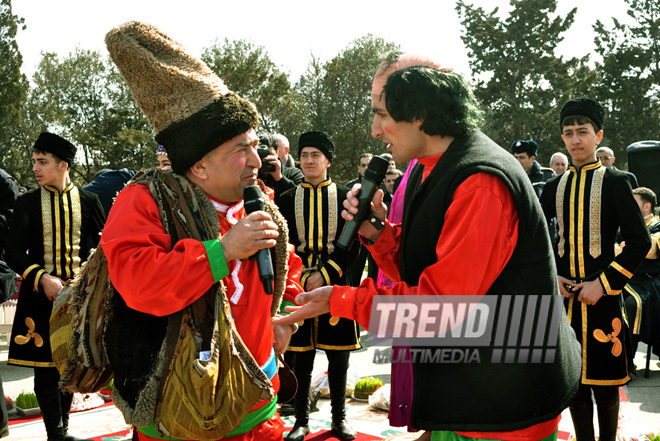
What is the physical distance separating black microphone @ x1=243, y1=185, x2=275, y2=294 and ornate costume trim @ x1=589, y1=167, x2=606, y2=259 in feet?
9.30

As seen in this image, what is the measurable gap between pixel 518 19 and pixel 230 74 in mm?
16078

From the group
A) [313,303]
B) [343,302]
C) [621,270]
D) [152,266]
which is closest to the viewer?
[152,266]

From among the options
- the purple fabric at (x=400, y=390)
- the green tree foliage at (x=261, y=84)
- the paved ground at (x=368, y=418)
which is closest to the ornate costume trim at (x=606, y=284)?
the paved ground at (x=368, y=418)

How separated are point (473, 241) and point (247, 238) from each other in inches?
30.3

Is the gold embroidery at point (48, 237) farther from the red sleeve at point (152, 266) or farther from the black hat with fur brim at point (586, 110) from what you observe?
the black hat with fur brim at point (586, 110)

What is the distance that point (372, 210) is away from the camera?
274cm

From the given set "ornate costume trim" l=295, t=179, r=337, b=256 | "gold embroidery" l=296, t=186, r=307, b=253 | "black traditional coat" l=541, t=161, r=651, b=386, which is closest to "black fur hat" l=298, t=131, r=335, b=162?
"ornate costume trim" l=295, t=179, r=337, b=256

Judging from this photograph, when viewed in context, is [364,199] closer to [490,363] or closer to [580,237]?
[490,363]

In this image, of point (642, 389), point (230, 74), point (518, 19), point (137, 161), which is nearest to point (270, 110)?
point (230, 74)

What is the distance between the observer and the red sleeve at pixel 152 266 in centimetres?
209

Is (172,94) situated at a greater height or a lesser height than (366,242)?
greater

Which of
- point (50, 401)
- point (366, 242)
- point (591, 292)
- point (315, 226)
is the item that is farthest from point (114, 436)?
point (591, 292)

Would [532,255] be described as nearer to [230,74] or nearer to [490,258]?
[490,258]

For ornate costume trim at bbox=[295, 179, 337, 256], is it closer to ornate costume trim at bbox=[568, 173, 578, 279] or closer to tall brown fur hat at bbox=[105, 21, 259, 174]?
ornate costume trim at bbox=[568, 173, 578, 279]
